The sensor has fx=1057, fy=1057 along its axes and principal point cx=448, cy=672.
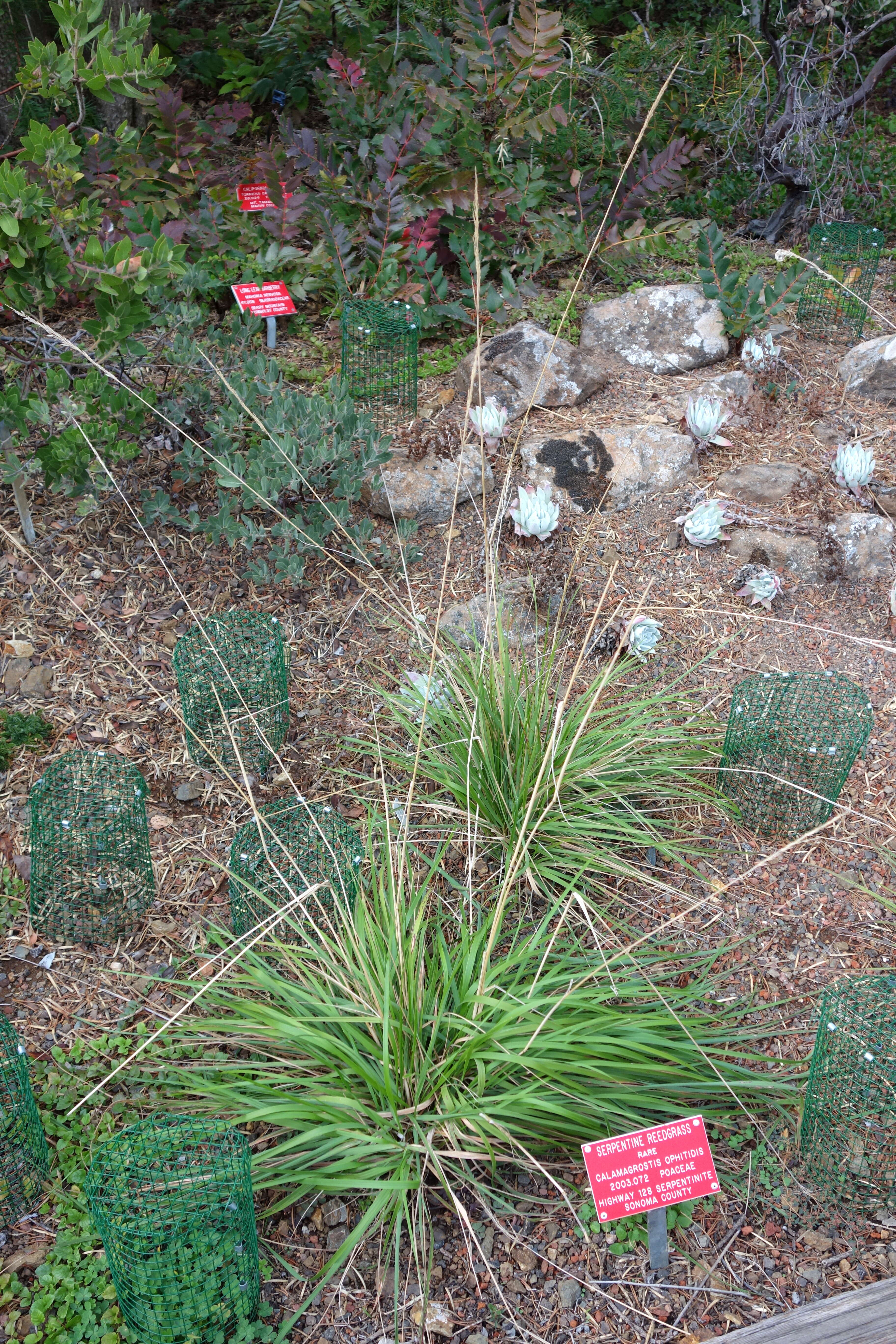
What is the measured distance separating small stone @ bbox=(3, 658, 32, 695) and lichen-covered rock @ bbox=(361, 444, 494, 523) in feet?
4.04

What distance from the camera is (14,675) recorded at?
313 centimetres

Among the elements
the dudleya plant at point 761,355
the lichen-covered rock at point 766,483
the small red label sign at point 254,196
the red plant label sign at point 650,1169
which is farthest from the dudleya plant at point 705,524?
the small red label sign at point 254,196

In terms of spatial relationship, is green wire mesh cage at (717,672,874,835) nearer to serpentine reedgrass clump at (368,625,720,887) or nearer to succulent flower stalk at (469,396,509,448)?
serpentine reedgrass clump at (368,625,720,887)

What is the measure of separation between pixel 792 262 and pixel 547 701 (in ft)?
10.5

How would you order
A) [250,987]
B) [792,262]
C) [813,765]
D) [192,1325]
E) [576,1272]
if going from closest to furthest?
[192,1325], [576,1272], [250,987], [813,765], [792,262]

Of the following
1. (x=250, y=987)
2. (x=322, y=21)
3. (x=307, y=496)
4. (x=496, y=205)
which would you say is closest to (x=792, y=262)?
(x=496, y=205)

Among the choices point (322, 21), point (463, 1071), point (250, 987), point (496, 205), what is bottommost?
point (250, 987)

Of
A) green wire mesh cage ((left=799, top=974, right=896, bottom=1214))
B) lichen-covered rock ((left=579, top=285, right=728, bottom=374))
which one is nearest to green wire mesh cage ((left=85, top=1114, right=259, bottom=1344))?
green wire mesh cage ((left=799, top=974, right=896, bottom=1214))

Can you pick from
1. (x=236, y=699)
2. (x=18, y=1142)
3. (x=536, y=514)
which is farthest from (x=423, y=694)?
(x=18, y=1142)

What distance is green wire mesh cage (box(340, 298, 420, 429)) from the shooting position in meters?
3.86

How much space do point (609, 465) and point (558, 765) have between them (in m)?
1.43

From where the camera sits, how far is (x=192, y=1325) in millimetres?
1772

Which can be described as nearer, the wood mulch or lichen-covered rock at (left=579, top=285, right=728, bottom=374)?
the wood mulch

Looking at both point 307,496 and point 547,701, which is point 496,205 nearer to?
point 307,496
